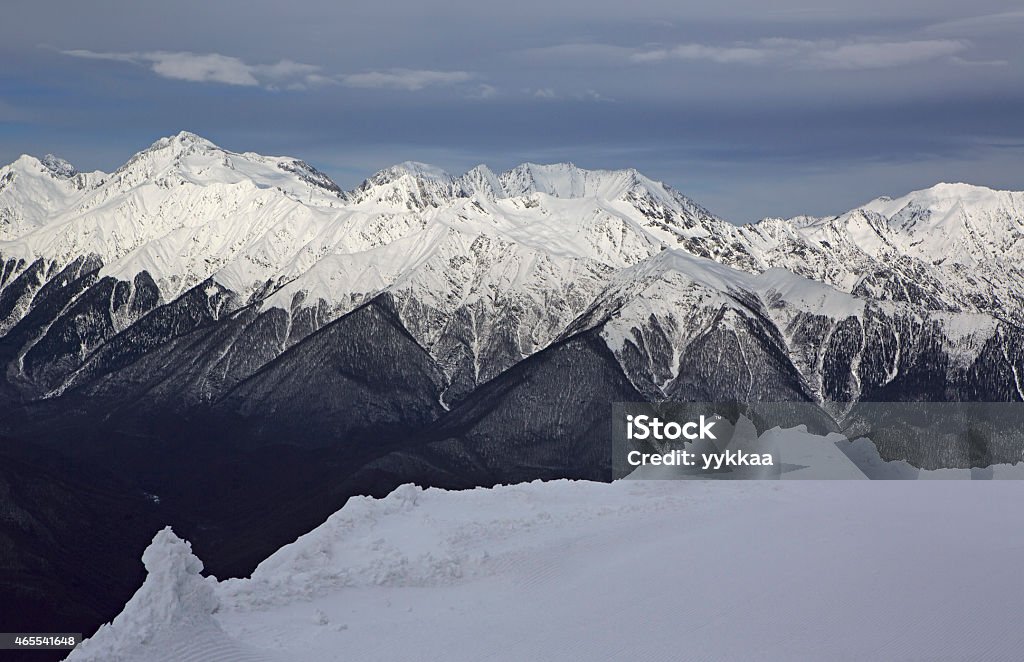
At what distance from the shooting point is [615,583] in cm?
9150

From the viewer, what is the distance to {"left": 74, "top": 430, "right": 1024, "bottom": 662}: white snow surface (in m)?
78.6

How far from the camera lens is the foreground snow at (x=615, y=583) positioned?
78.7 metres

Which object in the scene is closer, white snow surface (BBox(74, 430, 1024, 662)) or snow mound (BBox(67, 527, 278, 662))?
snow mound (BBox(67, 527, 278, 662))

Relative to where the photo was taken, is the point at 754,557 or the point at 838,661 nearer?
the point at 838,661

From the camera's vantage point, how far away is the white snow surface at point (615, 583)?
7862cm

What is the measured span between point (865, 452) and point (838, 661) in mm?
64160

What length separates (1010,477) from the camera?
138 metres

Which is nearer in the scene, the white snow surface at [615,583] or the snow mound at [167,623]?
the snow mound at [167,623]

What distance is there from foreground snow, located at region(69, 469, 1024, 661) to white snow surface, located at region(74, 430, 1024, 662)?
0.19 meters

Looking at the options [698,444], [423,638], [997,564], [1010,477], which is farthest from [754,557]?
[1010,477]

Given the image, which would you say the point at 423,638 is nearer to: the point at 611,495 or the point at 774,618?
the point at 774,618

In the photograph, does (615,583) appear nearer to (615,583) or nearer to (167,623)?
(615,583)

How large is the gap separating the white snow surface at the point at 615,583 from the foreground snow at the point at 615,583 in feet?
0.62

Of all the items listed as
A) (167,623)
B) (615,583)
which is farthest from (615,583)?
(167,623)
